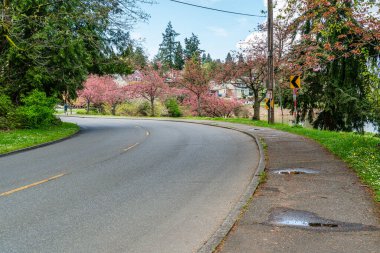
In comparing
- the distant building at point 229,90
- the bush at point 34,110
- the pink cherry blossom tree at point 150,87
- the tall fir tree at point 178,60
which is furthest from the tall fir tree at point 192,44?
the bush at point 34,110

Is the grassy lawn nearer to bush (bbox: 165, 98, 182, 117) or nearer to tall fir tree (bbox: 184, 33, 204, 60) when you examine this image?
bush (bbox: 165, 98, 182, 117)

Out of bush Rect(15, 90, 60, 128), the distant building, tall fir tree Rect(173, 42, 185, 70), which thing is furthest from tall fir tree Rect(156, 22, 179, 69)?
bush Rect(15, 90, 60, 128)

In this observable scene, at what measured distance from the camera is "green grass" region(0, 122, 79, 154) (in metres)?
16.1

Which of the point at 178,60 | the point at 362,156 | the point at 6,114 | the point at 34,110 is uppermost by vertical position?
the point at 178,60

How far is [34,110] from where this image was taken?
73.6ft

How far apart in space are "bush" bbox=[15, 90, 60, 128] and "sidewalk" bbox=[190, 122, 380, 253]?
16.8m

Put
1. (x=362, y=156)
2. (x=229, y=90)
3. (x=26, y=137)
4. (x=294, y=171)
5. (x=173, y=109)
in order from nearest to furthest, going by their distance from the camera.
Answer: (x=294, y=171) → (x=362, y=156) → (x=26, y=137) → (x=173, y=109) → (x=229, y=90)

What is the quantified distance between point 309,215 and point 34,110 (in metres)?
19.8

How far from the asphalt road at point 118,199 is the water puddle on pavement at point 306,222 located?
2.90 feet

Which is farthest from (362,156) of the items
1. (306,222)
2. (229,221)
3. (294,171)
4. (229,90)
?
(229,90)

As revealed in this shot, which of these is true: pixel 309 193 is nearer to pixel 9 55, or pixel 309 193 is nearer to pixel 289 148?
pixel 289 148

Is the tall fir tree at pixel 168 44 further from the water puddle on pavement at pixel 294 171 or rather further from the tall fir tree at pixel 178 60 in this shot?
the water puddle on pavement at pixel 294 171

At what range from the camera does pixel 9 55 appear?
21.2 meters

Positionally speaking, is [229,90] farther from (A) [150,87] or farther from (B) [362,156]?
(B) [362,156]
